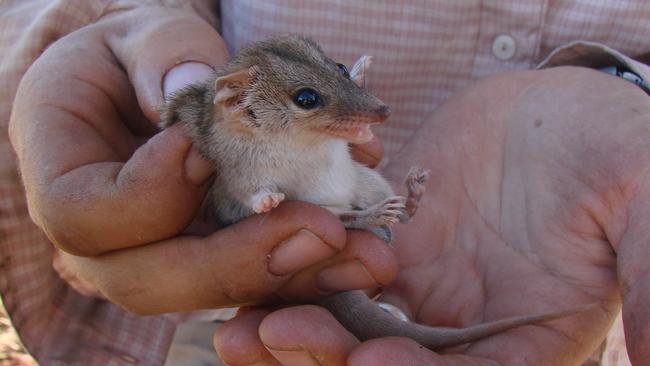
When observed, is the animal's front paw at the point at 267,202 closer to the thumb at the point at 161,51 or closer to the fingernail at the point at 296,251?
the fingernail at the point at 296,251

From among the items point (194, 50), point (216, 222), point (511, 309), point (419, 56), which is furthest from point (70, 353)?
point (419, 56)

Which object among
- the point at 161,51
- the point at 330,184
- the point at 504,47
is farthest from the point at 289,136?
the point at 504,47

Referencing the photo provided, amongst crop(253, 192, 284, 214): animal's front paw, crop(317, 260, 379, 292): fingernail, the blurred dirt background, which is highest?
crop(253, 192, 284, 214): animal's front paw

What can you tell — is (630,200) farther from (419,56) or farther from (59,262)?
(59,262)

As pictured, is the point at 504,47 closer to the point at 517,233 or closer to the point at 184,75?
the point at 517,233

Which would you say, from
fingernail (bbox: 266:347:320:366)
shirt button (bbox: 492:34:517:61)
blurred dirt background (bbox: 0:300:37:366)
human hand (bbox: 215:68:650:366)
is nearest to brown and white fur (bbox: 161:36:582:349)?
human hand (bbox: 215:68:650:366)

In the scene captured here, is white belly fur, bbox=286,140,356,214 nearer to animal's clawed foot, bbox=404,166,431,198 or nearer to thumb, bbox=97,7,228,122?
animal's clawed foot, bbox=404,166,431,198

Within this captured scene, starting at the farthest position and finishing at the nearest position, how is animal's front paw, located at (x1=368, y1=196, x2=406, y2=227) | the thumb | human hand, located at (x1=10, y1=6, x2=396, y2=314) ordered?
the thumb → animal's front paw, located at (x1=368, y1=196, x2=406, y2=227) → human hand, located at (x1=10, y1=6, x2=396, y2=314)

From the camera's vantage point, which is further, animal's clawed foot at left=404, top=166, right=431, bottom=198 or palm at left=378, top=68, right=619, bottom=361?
animal's clawed foot at left=404, top=166, right=431, bottom=198
